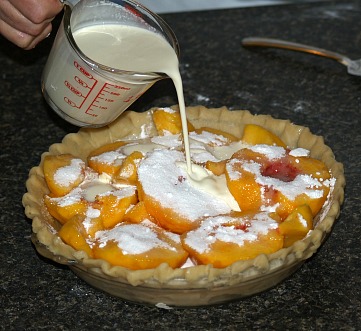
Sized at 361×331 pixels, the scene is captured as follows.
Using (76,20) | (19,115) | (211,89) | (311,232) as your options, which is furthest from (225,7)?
(311,232)

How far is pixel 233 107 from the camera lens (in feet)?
8.27

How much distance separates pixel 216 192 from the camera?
184 centimetres

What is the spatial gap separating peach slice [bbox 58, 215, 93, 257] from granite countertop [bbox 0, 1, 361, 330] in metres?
0.14

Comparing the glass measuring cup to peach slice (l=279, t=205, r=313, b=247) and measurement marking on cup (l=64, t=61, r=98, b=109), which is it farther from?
peach slice (l=279, t=205, r=313, b=247)

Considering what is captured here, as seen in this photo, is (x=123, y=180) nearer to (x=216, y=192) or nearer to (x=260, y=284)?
(x=216, y=192)

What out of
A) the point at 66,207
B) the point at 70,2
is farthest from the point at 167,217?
the point at 70,2

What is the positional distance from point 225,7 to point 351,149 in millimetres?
1046

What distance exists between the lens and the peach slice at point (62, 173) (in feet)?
6.25

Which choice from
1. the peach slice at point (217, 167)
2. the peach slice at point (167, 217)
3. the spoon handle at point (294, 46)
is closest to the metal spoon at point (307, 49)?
the spoon handle at point (294, 46)

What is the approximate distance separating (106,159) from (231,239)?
1.57 ft

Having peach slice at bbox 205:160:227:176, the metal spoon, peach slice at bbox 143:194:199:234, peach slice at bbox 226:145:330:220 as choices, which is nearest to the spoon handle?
the metal spoon

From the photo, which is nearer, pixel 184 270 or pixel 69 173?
pixel 184 270

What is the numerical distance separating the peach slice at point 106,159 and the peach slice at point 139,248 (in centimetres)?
25

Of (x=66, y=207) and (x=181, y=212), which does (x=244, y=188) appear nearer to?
(x=181, y=212)
